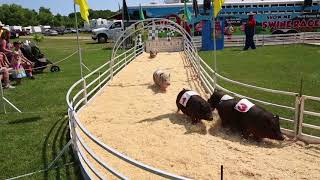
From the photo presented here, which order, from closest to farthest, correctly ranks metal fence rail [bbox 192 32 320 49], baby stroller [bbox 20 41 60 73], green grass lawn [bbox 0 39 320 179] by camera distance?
green grass lawn [bbox 0 39 320 179] → baby stroller [bbox 20 41 60 73] → metal fence rail [bbox 192 32 320 49]

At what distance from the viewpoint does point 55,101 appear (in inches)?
421

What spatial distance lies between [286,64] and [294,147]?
433 inches

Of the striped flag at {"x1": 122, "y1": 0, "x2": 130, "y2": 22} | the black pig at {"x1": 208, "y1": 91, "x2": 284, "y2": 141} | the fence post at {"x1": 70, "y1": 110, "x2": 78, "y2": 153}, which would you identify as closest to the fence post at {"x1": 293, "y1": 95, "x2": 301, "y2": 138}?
the black pig at {"x1": 208, "y1": 91, "x2": 284, "y2": 141}

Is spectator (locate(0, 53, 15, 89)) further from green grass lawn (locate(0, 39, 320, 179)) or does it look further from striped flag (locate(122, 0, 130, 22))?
striped flag (locate(122, 0, 130, 22))

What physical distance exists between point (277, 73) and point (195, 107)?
7961mm

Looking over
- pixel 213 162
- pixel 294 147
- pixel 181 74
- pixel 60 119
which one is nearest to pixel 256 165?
pixel 213 162

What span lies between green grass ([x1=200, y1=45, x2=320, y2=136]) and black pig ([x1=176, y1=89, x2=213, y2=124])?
5.30 ft

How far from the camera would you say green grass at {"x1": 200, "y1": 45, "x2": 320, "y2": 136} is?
9721 mm

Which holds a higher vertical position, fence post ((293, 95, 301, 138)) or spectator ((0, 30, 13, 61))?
spectator ((0, 30, 13, 61))

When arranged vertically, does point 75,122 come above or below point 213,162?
above

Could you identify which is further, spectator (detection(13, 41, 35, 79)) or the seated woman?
spectator (detection(13, 41, 35, 79))

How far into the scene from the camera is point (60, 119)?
8.69 m

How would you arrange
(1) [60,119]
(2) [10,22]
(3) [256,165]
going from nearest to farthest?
1. (3) [256,165]
2. (1) [60,119]
3. (2) [10,22]

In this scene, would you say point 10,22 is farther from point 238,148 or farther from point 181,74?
point 238,148
